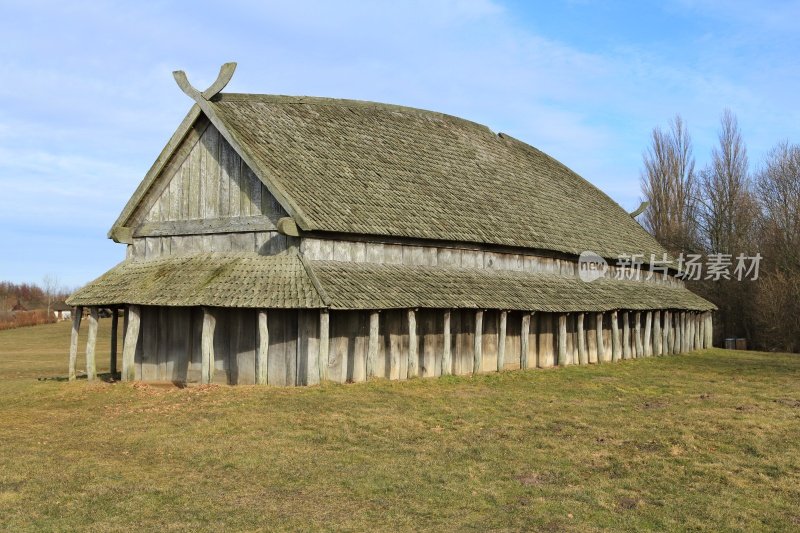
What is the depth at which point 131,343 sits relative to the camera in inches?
866

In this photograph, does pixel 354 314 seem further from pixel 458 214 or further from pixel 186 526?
pixel 186 526

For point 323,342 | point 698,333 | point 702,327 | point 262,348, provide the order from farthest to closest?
point 702,327
point 698,333
point 262,348
point 323,342

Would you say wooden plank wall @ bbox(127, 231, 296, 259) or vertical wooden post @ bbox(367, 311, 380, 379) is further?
wooden plank wall @ bbox(127, 231, 296, 259)

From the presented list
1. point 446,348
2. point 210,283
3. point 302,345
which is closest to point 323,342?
point 302,345

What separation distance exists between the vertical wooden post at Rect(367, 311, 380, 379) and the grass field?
70 centimetres

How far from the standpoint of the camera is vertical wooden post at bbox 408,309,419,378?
71.1ft

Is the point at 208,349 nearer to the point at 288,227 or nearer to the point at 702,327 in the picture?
the point at 288,227

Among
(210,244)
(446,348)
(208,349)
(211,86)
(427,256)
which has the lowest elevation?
(446,348)

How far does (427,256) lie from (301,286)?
599cm

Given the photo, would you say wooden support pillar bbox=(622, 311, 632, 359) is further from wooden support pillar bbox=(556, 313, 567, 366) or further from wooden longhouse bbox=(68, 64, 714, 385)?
wooden support pillar bbox=(556, 313, 567, 366)

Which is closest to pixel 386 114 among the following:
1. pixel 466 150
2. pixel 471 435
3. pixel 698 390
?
pixel 466 150

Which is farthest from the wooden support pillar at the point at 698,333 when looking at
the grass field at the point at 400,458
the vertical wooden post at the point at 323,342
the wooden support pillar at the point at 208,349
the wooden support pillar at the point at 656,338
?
the wooden support pillar at the point at 208,349

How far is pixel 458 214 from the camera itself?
87.4 feet

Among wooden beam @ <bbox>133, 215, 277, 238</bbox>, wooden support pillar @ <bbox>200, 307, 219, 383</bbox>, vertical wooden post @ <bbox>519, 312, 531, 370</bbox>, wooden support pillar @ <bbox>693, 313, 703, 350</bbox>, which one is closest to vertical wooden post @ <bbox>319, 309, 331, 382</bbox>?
wooden support pillar @ <bbox>200, 307, 219, 383</bbox>
